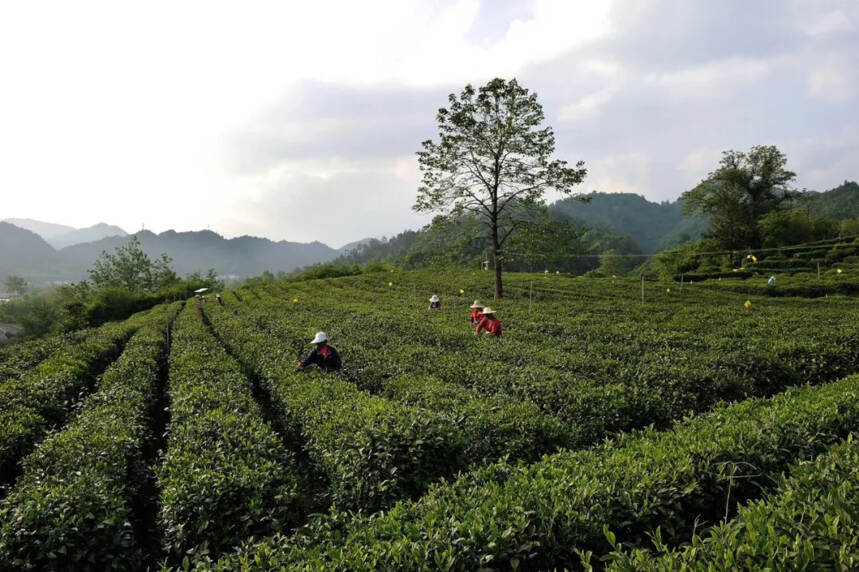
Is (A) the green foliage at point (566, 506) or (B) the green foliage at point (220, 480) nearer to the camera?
(A) the green foliage at point (566, 506)

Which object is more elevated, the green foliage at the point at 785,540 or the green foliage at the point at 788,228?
the green foliage at the point at 788,228

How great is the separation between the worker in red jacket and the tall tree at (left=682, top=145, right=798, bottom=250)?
56.6 meters

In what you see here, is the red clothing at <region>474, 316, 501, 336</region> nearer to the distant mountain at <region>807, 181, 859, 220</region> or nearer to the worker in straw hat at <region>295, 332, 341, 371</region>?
the worker in straw hat at <region>295, 332, 341, 371</region>

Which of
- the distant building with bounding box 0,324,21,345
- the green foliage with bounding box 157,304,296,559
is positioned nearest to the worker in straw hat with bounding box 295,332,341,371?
the green foliage with bounding box 157,304,296,559

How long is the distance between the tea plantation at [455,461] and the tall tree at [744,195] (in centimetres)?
5219

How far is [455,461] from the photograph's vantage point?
6270 millimetres

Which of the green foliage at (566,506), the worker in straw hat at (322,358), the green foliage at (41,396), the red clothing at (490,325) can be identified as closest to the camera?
the green foliage at (566,506)

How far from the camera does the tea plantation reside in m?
3.87

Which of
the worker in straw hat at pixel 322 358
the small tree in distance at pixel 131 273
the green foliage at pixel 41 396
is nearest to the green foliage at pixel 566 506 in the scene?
the worker in straw hat at pixel 322 358

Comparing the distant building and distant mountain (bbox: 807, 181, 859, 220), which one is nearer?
the distant building

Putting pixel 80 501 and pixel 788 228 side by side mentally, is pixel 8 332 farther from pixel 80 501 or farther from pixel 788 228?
pixel 788 228

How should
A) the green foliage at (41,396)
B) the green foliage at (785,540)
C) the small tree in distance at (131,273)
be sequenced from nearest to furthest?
the green foliage at (785,540)
the green foliage at (41,396)
the small tree in distance at (131,273)

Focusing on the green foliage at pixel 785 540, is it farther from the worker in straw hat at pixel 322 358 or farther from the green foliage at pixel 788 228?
the green foliage at pixel 788 228

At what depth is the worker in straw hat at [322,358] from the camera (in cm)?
1066
